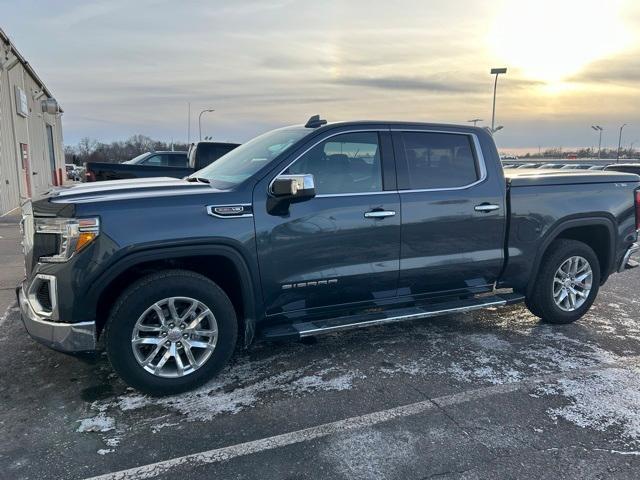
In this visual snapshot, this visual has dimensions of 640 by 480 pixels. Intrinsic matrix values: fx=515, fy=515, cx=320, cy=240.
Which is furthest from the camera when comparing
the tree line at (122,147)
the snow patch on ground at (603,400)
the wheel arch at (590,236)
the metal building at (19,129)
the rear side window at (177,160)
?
the tree line at (122,147)

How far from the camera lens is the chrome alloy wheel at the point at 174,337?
3.55m

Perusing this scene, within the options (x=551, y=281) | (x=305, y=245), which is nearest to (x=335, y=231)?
(x=305, y=245)

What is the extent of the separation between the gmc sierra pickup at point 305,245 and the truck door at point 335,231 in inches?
0.4

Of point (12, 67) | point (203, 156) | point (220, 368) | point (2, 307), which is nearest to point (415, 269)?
point (220, 368)

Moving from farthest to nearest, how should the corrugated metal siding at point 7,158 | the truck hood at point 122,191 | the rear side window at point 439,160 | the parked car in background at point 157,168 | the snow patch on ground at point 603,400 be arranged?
the corrugated metal siding at point 7,158 → the parked car in background at point 157,168 → the rear side window at point 439,160 → the truck hood at point 122,191 → the snow patch on ground at point 603,400

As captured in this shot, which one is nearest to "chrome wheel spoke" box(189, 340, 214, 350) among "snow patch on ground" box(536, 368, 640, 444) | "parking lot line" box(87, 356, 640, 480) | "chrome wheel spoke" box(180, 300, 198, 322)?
"chrome wheel spoke" box(180, 300, 198, 322)

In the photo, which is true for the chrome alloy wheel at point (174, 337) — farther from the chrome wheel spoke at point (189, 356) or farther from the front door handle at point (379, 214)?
the front door handle at point (379, 214)

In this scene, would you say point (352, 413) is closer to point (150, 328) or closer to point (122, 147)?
point (150, 328)

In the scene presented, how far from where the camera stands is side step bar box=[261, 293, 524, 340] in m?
3.93

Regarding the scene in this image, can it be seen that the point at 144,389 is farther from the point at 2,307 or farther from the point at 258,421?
the point at 2,307

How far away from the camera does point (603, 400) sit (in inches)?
144

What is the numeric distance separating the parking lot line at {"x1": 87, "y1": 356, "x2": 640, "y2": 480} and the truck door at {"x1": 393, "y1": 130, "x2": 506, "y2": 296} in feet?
3.44

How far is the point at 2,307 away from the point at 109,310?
9.34 ft

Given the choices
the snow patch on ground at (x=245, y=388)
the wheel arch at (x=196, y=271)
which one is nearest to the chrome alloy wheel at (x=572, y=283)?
the snow patch on ground at (x=245, y=388)
